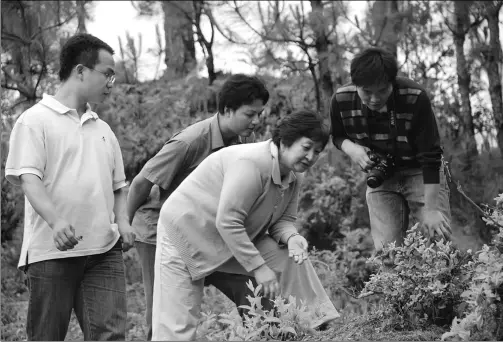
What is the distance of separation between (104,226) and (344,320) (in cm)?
160

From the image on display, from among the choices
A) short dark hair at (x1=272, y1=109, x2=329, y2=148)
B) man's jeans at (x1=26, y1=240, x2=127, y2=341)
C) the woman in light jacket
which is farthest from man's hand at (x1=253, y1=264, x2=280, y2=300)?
man's jeans at (x1=26, y1=240, x2=127, y2=341)

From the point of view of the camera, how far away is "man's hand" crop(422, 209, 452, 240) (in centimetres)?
456

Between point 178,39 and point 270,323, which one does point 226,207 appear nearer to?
point 270,323

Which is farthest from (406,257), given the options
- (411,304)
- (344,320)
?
(344,320)

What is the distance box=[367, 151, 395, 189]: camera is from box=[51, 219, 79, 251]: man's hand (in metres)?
1.88

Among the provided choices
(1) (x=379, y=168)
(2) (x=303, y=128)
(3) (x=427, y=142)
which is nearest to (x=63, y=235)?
(2) (x=303, y=128)

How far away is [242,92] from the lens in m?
4.36

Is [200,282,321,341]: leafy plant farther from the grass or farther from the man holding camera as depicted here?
the man holding camera

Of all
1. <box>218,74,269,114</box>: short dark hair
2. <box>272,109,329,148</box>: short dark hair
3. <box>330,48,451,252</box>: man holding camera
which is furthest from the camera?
Result: <box>330,48,451,252</box>: man holding camera

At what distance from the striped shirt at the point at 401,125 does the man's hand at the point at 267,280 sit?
1.35 m

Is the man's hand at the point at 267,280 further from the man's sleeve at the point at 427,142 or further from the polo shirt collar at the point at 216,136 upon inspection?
the man's sleeve at the point at 427,142

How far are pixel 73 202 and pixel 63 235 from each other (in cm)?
33

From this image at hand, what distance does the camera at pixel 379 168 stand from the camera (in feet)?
15.4

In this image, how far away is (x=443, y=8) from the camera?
885 cm
